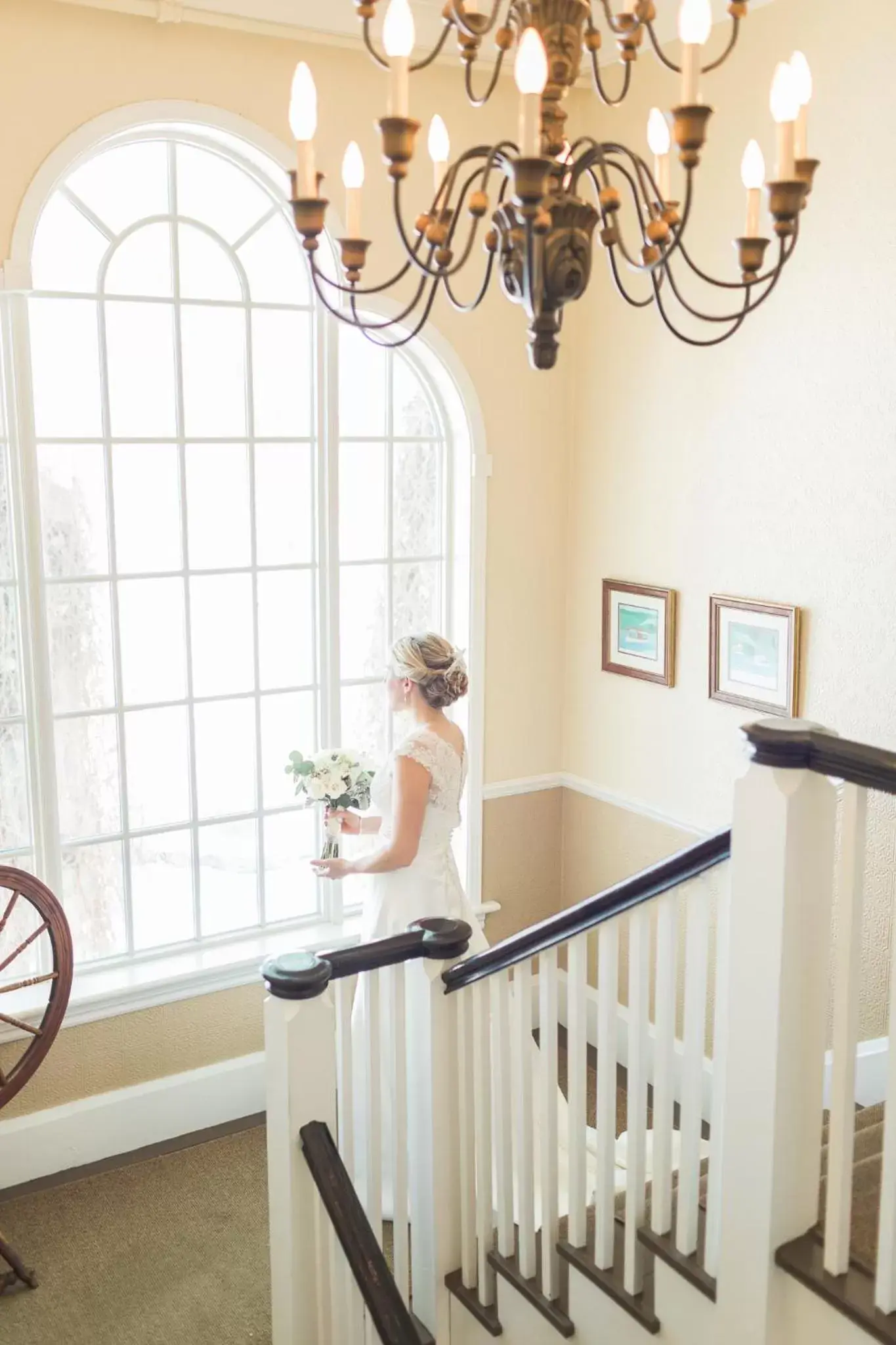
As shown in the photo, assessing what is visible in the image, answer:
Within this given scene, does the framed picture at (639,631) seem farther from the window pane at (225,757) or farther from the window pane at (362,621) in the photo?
the window pane at (225,757)

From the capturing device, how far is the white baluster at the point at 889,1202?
1.79 meters

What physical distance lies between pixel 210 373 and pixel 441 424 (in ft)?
3.07

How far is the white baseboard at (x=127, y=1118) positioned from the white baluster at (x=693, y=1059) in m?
2.51

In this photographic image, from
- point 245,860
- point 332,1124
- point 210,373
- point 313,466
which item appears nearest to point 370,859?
point 245,860

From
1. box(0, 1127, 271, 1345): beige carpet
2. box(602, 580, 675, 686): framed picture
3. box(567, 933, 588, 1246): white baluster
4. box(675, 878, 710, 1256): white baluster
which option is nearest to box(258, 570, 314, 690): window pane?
box(602, 580, 675, 686): framed picture

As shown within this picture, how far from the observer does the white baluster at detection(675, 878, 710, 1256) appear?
2.17m

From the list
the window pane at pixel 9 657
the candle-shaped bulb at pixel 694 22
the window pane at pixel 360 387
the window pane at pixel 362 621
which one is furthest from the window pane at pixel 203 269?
the candle-shaped bulb at pixel 694 22

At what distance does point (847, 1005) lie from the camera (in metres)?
1.91

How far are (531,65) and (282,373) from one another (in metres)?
2.89

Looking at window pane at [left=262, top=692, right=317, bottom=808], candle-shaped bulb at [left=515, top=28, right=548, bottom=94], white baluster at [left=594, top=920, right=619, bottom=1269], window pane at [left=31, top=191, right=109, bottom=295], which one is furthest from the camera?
window pane at [left=262, top=692, right=317, bottom=808]

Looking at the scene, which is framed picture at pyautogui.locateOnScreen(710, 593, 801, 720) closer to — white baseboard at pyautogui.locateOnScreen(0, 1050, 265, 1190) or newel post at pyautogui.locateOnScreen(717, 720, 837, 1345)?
newel post at pyautogui.locateOnScreen(717, 720, 837, 1345)

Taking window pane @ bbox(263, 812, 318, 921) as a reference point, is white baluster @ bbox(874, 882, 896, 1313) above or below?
above

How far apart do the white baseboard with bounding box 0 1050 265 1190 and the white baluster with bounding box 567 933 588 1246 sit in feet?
7.04

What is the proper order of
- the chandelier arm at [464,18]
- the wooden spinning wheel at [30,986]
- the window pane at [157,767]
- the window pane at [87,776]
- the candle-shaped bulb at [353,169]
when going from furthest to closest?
the window pane at [157,767], the window pane at [87,776], the wooden spinning wheel at [30,986], the candle-shaped bulb at [353,169], the chandelier arm at [464,18]
